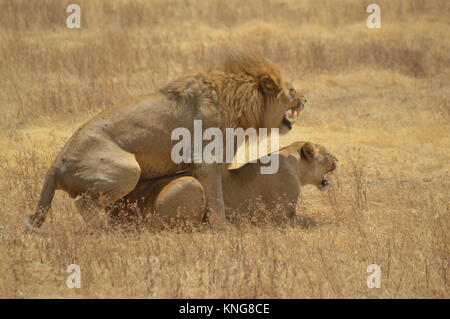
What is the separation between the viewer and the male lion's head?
8.47m

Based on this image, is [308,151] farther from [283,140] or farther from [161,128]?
[283,140]

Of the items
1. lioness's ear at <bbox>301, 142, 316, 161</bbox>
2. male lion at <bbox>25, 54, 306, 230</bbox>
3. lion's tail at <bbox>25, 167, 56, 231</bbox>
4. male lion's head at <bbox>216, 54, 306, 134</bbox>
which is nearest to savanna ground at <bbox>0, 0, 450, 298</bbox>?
lion's tail at <bbox>25, 167, 56, 231</bbox>

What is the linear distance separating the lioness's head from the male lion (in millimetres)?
420

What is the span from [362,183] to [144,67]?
8.02 m

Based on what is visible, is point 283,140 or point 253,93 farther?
point 283,140

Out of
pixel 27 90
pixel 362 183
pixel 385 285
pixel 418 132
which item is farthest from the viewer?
pixel 27 90

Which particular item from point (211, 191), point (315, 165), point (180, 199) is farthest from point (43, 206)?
point (315, 165)

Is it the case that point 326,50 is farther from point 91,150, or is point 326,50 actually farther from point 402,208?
point 91,150

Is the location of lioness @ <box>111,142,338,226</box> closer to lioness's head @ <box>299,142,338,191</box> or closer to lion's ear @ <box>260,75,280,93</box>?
lioness's head @ <box>299,142,338,191</box>

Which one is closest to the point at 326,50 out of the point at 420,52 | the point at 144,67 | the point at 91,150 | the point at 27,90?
the point at 420,52

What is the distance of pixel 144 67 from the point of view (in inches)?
674

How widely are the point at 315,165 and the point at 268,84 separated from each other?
1.27 metres

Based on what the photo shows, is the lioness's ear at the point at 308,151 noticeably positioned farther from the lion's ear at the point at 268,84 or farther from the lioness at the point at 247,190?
the lion's ear at the point at 268,84

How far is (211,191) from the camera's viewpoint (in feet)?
26.9
